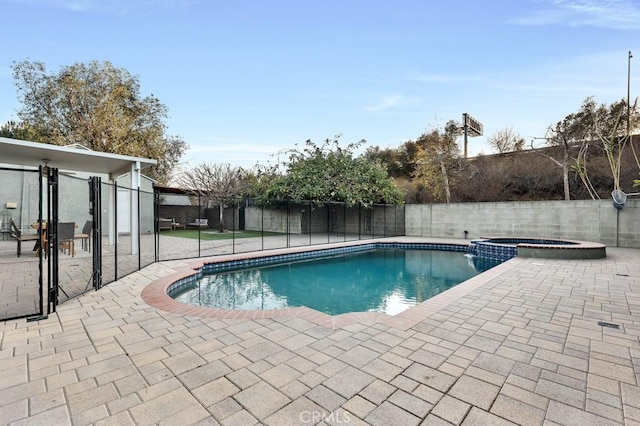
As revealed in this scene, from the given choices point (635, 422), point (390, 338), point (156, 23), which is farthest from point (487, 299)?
point (156, 23)


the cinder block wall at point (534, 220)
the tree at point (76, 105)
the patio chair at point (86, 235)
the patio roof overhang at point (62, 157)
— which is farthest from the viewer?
the tree at point (76, 105)

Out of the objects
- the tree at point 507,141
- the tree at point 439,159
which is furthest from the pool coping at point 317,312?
the tree at point 507,141

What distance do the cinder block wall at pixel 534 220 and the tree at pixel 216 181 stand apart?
8.60 m

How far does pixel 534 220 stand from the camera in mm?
11188

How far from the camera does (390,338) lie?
9.10 ft

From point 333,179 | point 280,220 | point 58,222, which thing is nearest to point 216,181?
point 280,220

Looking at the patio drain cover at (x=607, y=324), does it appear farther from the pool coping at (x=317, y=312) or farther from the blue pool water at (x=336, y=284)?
the blue pool water at (x=336, y=284)

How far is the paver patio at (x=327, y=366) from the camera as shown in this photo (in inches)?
68.8

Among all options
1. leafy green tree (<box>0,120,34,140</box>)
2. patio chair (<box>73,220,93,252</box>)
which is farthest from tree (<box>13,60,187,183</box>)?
patio chair (<box>73,220,93,252</box>)

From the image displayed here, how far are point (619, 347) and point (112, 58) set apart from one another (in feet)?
68.6

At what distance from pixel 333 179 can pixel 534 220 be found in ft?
24.7

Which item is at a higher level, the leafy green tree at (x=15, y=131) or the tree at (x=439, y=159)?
the leafy green tree at (x=15, y=131)

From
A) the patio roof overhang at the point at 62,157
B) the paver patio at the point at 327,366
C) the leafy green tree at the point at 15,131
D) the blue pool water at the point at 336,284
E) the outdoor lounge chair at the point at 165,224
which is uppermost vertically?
the leafy green tree at the point at 15,131

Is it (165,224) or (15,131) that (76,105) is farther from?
(165,224)
